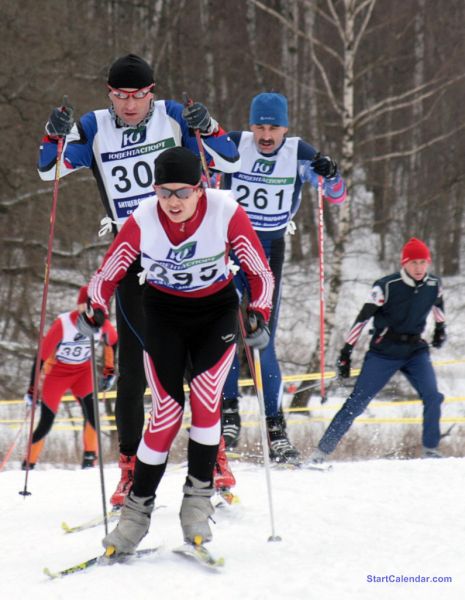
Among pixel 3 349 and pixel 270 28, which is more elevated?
pixel 270 28

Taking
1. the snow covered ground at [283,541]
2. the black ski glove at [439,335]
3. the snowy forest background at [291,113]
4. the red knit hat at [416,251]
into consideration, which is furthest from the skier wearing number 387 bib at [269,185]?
the snowy forest background at [291,113]

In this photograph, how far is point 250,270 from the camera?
365cm

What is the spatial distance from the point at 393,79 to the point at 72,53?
22.9 feet

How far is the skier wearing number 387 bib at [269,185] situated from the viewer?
17.6 ft

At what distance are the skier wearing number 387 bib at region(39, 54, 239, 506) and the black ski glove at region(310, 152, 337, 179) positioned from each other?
118cm

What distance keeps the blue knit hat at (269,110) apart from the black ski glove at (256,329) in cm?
205

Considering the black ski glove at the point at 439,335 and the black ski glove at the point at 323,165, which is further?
the black ski glove at the point at 439,335

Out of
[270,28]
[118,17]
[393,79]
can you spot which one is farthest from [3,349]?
[393,79]

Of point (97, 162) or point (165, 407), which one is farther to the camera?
point (97, 162)

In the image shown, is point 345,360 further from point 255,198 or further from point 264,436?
point 264,436

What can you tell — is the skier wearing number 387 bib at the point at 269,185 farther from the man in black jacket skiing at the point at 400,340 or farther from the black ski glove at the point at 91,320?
the black ski glove at the point at 91,320

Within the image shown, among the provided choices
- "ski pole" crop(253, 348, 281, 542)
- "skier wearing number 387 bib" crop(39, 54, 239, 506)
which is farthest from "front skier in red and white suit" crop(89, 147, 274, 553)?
"skier wearing number 387 bib" crop(39, 54, 239, 506)

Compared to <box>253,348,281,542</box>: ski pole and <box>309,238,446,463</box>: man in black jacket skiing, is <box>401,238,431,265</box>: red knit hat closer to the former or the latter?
<box>309,238,446,463</box>: man in black jacket skiing

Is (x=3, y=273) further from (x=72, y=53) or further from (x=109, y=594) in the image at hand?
(x=109, y=594)
